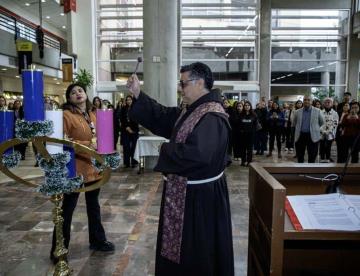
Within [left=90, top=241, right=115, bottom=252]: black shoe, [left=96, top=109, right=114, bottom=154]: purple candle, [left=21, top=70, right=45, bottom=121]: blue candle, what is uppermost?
[left=21, top=70, right=45, bottom=121]: blue candle

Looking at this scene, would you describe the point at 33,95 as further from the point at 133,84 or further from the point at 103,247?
the point at 103,247

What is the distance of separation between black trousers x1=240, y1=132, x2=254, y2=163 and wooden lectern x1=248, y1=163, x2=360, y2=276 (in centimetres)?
655

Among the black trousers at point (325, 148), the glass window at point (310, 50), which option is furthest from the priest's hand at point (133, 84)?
the glass window at point (310, 50)

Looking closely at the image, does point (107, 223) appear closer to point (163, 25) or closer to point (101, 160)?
point (101, 160)

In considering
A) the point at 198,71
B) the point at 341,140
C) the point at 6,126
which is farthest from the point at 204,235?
the point at 341,140

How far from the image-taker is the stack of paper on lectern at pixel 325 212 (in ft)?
4.78

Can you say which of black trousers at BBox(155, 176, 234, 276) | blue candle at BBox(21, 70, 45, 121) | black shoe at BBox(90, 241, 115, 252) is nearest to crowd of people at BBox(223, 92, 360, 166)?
black shoe at BBox(90, 241, 115, 252)

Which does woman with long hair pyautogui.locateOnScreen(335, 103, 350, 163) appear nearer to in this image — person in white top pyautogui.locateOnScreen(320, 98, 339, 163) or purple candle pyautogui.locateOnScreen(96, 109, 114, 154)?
person in white top pyautogui.locateOnScreen(320, 98, 339, 163)

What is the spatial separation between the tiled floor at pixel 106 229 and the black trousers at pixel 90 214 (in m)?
0.17

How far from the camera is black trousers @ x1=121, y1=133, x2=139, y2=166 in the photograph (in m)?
8.17

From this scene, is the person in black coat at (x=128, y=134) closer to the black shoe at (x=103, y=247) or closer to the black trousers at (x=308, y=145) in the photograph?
the black trousers at (x=308, y=145)

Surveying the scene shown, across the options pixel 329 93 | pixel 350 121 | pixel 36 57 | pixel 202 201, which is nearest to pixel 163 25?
pixel 350 121

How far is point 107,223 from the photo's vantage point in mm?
4453

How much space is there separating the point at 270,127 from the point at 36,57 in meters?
9.49
